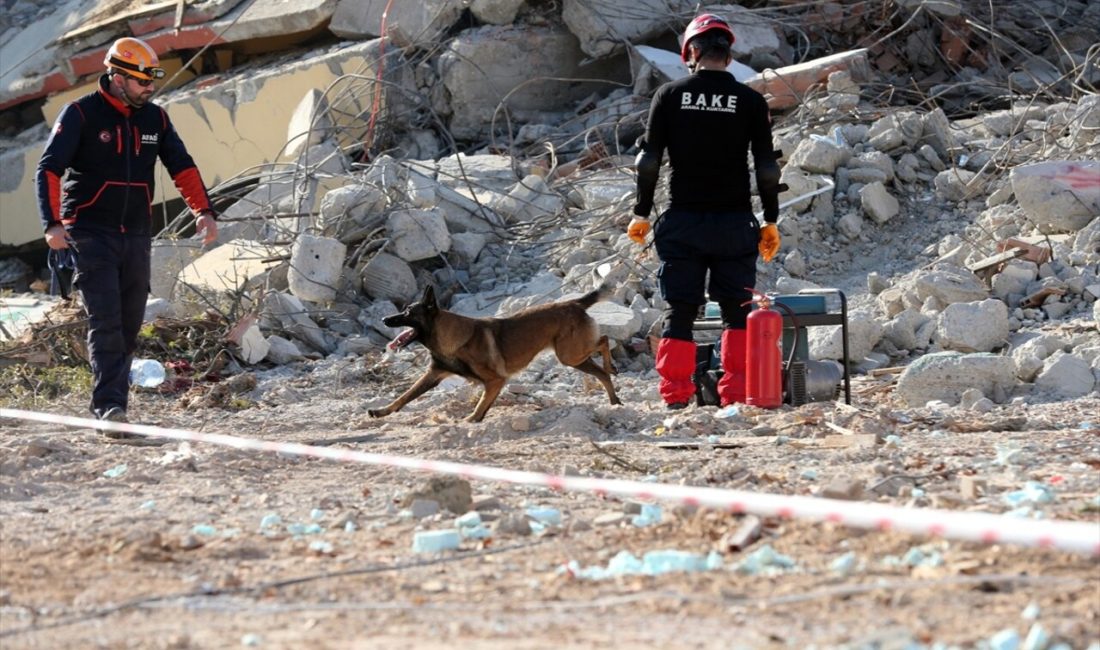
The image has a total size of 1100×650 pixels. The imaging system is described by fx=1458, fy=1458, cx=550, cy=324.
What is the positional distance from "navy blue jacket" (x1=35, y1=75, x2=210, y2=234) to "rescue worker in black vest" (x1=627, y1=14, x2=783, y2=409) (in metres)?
2.51

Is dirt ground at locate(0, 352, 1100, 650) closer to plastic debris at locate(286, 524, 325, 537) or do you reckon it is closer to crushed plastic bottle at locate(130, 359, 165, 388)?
plastic debris at locate(286, 524, 325, 537)

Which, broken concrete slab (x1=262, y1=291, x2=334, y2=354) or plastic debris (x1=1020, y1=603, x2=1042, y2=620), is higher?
plastic debris (x1=1020, y1=603, x2=1042, y2=620)

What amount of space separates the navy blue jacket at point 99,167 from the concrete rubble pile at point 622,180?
2665 millimetres

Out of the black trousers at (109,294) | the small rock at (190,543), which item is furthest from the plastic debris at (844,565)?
the black trousers at (109,294)

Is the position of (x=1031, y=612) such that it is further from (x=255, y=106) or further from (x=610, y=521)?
(x=255, y=106)

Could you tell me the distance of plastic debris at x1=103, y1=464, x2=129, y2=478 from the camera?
5.86 meters

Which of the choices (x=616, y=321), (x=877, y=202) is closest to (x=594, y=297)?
(x=616, y=321)

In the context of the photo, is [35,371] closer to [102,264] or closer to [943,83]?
[102,264]

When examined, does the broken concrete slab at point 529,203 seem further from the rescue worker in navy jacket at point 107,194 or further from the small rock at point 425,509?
the small rock at point 425,509

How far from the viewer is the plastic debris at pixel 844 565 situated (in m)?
3.65

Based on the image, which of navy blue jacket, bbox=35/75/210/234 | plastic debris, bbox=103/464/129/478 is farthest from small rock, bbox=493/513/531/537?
navy blue jacket, bbox=35/75/210/234

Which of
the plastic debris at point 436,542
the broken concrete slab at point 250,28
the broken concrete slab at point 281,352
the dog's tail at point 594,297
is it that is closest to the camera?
the plastic debris at point 436,542

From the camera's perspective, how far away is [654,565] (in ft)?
12.4

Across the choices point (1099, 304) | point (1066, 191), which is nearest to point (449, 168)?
point (1066, 191)
